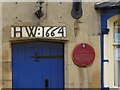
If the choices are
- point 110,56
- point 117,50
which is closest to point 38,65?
point 110,56

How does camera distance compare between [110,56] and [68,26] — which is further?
[110,56]

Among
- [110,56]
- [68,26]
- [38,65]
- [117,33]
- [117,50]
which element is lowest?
[38,65]

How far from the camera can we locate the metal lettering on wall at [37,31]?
9547 mm

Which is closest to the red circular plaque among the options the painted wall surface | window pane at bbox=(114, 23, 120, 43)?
the painted wall surface

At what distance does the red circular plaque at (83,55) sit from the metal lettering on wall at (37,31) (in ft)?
1.41

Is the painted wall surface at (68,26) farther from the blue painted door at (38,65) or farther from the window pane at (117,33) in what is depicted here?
the window pane at (117,33)

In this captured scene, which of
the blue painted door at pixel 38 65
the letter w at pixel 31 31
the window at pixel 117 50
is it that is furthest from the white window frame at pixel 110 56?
the letter w at pixel 31 31

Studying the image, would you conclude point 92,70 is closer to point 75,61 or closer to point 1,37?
point 75,61

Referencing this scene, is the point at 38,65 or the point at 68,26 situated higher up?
the point at 68,26

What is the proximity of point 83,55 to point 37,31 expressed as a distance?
1.07 m

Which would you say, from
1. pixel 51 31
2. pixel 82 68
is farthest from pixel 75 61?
pixel 51 31

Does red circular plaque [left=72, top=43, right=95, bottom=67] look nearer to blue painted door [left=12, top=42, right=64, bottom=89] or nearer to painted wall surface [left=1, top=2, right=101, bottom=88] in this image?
painted wall surface [left=1, top=2, right=101, bottom=88]

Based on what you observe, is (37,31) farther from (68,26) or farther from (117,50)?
(117,50)

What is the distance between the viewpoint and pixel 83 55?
9695 mm
